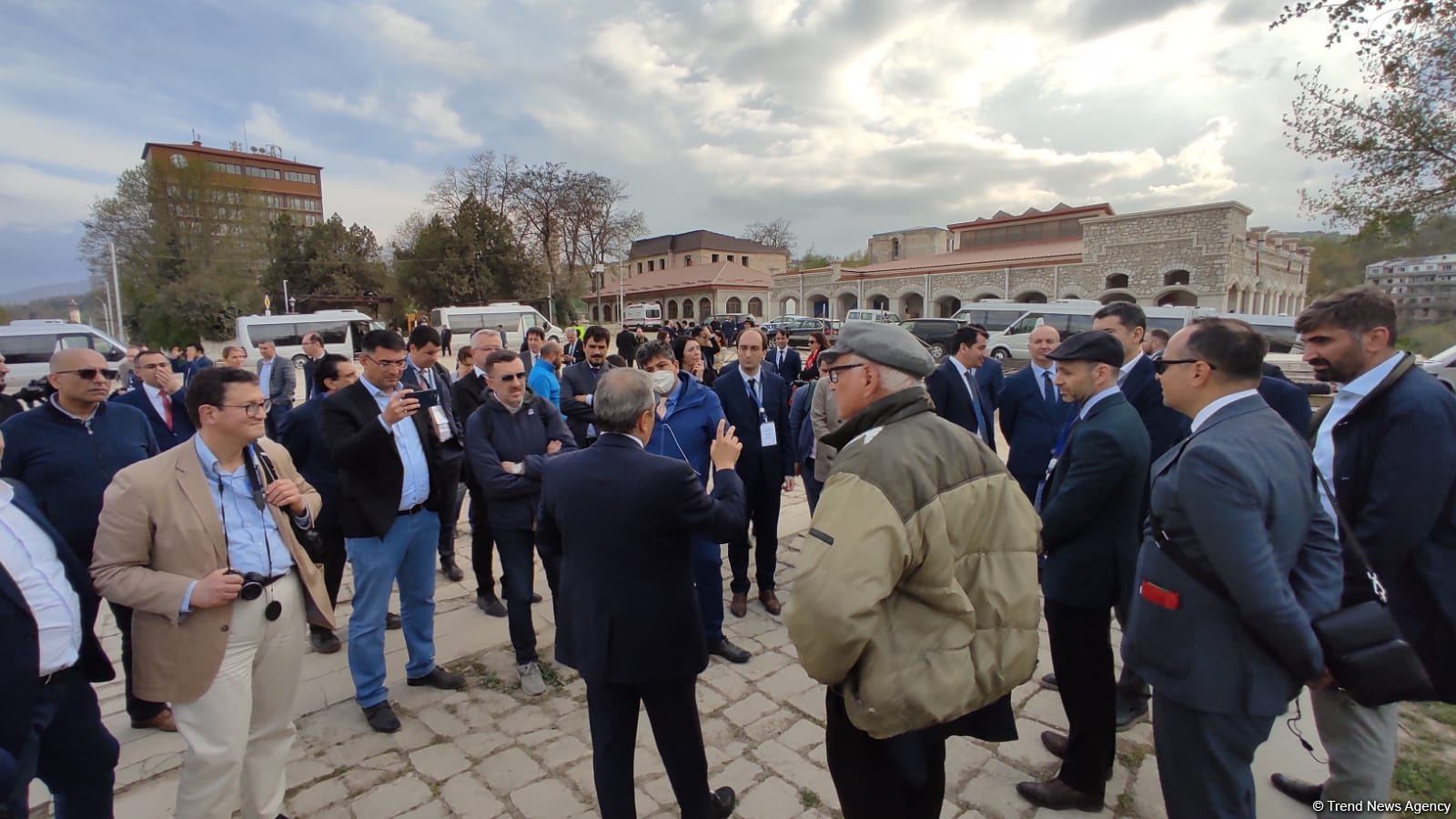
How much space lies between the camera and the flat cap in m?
2.65

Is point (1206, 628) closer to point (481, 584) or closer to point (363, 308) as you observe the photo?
point (481, 584)

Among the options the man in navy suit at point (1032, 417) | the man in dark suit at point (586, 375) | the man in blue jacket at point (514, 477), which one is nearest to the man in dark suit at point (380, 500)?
the man in blue jacket at point (514, 477)

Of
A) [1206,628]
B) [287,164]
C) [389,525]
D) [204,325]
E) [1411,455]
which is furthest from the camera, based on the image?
[287,164]

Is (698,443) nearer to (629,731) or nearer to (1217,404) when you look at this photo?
(629,731)

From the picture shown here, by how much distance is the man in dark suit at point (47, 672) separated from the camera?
1.80 m

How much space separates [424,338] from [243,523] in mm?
2564

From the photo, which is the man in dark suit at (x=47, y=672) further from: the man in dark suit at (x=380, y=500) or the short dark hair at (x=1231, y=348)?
the short dark hair at (x=1231, y=348)

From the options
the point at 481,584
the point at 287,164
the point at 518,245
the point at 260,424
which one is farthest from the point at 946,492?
the point at 287,164

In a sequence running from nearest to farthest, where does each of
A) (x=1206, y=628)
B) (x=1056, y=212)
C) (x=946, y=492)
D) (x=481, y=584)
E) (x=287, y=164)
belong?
(x=946, y=492) → (x=1206, y=628) → (x=481, y=584) → (x=1056, y=212) → (x=287, y=164)

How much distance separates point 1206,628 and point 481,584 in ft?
14.3

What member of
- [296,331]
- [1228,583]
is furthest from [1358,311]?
[296,331]

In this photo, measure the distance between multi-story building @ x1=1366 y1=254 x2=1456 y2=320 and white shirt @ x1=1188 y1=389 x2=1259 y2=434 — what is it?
59.9 ft

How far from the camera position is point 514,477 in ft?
11.5

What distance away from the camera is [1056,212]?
38.3 metres
